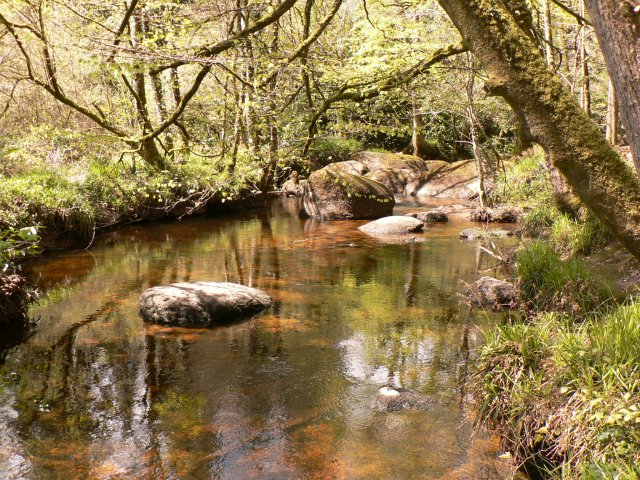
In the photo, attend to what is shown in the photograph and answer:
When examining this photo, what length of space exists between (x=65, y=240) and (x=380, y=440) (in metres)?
9.48

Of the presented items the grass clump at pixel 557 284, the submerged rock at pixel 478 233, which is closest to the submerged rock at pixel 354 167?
the submerged rock at pixel 478 233

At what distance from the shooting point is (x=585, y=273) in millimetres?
6617

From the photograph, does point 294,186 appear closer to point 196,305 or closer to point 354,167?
point 354,167

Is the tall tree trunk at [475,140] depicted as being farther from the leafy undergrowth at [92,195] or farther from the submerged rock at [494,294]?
the leafy undergrowth at [92,195]

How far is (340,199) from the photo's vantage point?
1652 centimetres

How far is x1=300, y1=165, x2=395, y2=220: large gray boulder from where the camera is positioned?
53.9ft

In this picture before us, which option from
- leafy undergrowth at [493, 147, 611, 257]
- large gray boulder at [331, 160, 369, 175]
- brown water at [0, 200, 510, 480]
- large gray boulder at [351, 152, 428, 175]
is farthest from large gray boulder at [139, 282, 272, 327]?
large gray boulder at [351, 152, 428, 175]

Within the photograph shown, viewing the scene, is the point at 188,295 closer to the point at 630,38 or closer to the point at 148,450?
the point at 148,450

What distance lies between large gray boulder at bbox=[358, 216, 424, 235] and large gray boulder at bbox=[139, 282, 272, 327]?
6570 mm

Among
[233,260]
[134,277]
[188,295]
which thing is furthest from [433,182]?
[188,295]

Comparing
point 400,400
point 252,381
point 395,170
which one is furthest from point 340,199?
point 400,400

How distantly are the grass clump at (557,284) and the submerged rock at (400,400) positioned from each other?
5.64 feet

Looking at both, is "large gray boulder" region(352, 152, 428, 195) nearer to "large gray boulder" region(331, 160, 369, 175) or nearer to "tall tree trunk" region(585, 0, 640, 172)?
"large gray boulder" region(331, 160, 369, 175)

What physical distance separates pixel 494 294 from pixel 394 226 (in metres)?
6.29
